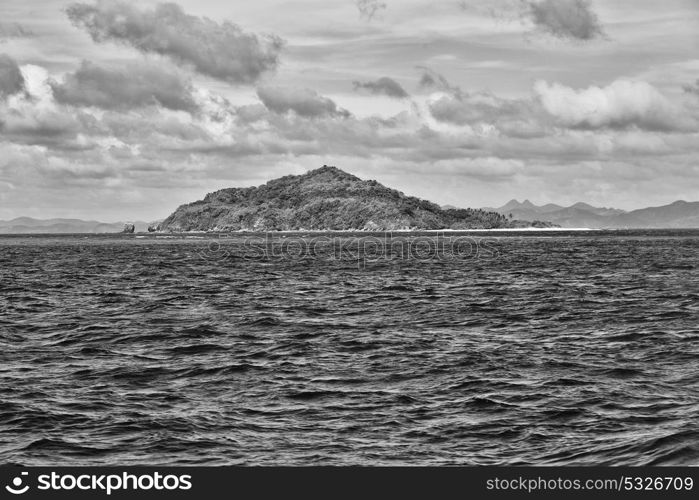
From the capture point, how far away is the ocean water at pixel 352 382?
60.8 ft

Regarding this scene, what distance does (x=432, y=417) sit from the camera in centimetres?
2120

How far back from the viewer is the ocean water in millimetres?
18547

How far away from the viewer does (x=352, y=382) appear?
2570cm

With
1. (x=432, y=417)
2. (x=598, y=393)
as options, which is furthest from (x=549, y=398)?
(x=432, y=417)

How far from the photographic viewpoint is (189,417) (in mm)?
21250
